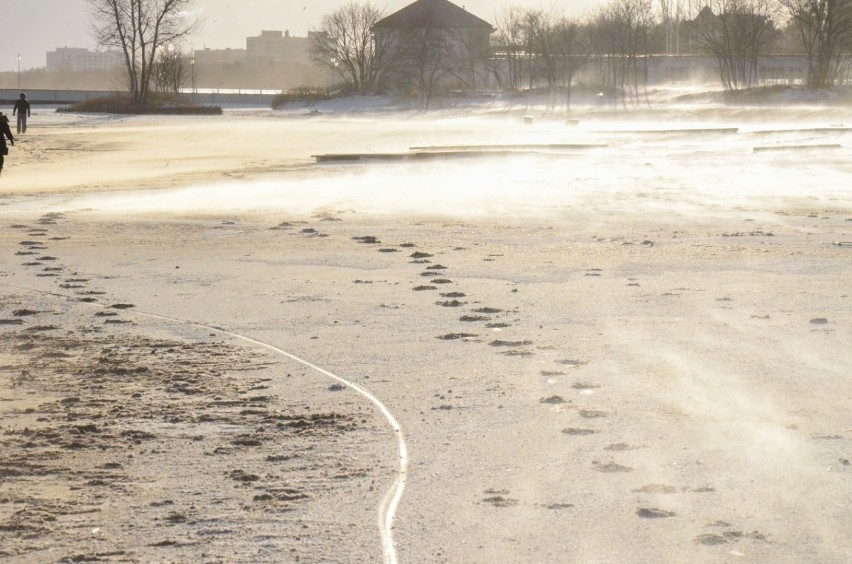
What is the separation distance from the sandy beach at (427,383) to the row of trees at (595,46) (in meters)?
61.9

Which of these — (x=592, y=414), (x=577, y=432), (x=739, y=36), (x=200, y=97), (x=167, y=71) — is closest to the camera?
(x=577, y=432)

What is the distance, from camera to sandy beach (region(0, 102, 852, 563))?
19.6ft

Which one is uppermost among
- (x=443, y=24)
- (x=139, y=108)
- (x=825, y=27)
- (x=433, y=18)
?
(x=433, y=18)

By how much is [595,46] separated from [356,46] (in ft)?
63.5

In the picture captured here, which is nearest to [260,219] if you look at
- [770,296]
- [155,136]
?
[770,296]

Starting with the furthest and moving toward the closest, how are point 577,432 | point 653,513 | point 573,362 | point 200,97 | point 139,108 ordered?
point 200,97, point 139,108, point 573,362, point 577,432, point 653,513

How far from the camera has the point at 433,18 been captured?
104688 millimetres

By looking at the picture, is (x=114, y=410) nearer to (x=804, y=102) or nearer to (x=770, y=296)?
(x=770, y=296)

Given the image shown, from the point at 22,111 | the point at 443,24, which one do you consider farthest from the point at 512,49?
the point at 22,111

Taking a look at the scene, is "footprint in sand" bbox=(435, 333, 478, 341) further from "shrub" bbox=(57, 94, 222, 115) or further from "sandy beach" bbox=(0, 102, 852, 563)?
"shrub" bbox=(57, 94, 222, 115)

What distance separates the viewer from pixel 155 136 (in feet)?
156

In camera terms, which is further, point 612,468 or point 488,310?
point 488,310

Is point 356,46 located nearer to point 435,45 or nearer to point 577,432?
point 435,45

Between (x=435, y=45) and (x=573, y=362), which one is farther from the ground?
(x=435, y=45)
